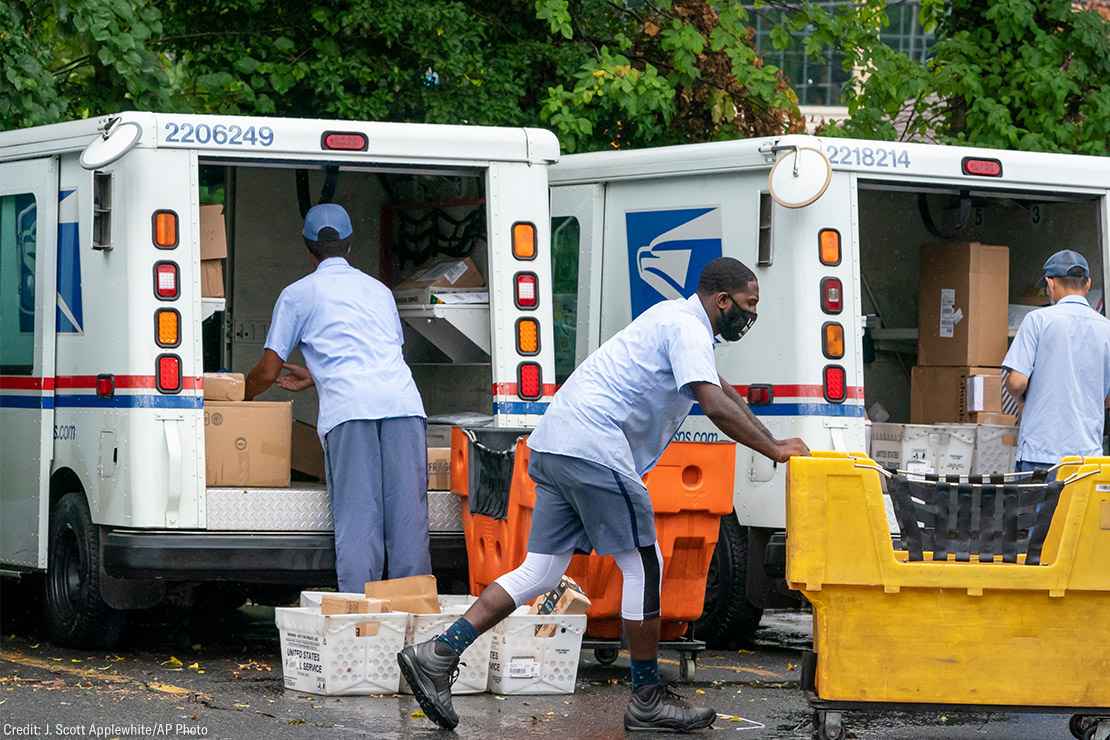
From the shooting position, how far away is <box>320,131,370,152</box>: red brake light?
29.1 ft

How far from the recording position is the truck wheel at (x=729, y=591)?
31.3ft

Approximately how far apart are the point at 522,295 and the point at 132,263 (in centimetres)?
172

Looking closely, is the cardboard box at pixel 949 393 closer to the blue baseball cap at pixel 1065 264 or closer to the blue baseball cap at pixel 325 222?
the blue baseball cap at pixel 1065 264

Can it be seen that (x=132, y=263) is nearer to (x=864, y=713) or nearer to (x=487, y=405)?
(x=487, y=405)

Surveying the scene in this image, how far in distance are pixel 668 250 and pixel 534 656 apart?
2569 mm

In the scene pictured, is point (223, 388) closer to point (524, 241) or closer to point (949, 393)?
point (524, 241)

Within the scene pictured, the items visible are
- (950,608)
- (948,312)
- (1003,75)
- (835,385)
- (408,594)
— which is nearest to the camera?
(950,608)

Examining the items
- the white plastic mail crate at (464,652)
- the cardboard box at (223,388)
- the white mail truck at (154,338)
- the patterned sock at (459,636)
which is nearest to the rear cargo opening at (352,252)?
the white mail truck at (154,338)

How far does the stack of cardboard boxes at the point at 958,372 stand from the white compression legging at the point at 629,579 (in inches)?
112

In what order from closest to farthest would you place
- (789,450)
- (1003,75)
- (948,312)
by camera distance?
1. (789,450)
2. (948,312)
3. (1003,75)

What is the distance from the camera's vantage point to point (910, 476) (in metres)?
6.91

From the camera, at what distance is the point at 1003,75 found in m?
14.0

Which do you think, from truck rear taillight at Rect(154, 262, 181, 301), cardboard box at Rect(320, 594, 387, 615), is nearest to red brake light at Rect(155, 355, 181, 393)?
truck rear taillight at Rect(154, 262, 181, 301)

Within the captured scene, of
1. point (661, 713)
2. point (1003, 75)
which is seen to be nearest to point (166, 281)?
point (661, 713)
